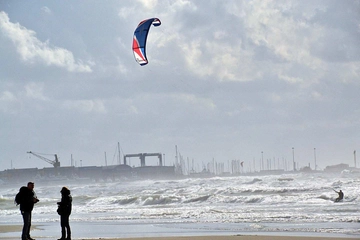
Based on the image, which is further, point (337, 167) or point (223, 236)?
point (337, 167)

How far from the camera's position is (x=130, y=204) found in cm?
3419

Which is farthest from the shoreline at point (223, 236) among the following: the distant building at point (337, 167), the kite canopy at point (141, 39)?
the distant building at point (337, 167)

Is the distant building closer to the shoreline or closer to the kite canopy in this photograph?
the kite canopy

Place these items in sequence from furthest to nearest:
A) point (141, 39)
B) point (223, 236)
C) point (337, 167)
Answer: point (337, 167) < point (141, 39) < point (223, 236)

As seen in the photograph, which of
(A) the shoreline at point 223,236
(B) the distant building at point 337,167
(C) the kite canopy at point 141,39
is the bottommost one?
(B) the distant building at point 337,167

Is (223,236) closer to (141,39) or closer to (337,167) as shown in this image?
(141,39)

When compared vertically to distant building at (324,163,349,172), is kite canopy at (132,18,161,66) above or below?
above

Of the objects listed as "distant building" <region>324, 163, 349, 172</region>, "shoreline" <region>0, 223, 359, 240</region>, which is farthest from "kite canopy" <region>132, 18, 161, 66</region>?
"distant building" <region>324, 163, 349, 172</region>

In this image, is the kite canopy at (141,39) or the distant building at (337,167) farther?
the distant building at (337,167)

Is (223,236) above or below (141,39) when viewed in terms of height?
below

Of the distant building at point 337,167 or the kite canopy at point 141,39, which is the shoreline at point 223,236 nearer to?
the kite canopy at point 141,39

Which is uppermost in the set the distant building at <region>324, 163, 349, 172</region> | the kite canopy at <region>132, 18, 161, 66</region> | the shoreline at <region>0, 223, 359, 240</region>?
the kite canopy at <region>132, 18, 161, 66</region>

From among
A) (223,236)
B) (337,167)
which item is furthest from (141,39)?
(337,167)

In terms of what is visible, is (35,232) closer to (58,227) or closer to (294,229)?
(58,227)
